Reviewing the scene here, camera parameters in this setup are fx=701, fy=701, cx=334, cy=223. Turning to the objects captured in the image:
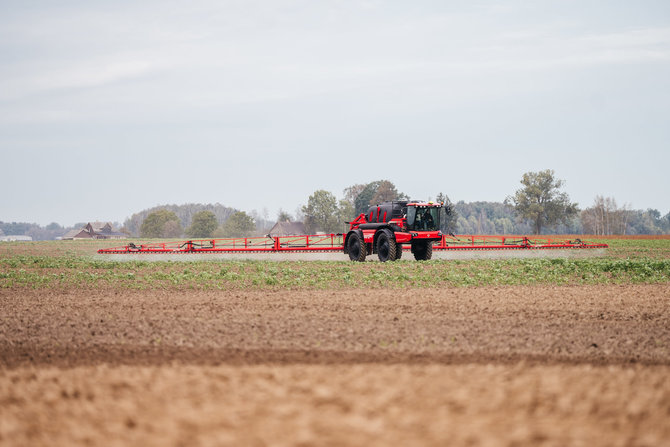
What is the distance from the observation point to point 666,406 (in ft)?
25.1

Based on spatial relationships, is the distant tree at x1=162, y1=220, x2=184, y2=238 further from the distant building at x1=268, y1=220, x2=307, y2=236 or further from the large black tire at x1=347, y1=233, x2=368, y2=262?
the large black tire at x1=347, y1=233, x2=368, y2=262

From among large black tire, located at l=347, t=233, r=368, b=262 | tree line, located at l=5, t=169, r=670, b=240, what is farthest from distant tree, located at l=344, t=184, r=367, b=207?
large black tire, located at l=347, t=233, r=368, b=262

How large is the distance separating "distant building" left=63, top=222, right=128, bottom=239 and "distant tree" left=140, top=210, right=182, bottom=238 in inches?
385

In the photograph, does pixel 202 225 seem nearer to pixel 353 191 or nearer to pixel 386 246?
pixel 353 191

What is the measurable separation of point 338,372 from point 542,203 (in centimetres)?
10741

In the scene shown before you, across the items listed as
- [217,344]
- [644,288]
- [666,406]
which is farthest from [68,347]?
[644,288]

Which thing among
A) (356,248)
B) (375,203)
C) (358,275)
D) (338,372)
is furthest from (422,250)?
(375,203)

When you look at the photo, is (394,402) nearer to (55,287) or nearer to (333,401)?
(333,401)

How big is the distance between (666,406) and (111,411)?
599 cm

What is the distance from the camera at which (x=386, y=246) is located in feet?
100

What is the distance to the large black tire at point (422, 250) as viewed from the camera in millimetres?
32312

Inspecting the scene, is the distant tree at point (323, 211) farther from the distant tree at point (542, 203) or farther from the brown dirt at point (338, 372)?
the brown dirt at point (338, 372)

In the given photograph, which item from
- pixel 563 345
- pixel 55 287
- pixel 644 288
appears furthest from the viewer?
pixel 55 287

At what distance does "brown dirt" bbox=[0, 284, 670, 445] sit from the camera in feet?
22.2
